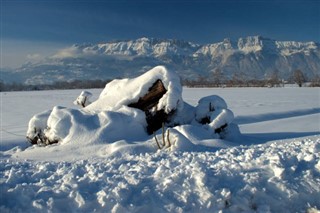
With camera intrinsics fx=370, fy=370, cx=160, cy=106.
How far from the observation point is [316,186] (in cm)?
602

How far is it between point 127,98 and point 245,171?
7.04 meters

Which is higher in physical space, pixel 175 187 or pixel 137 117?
pixel 175 187

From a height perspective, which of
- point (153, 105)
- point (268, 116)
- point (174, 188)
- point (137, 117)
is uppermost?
point (174, 188)

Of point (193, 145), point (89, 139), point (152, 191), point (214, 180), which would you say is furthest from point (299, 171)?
point (89, 139)

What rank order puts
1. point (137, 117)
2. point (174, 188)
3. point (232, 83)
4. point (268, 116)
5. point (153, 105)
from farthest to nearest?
point (232, 83) < point (268, 116) < point (153, 105) < point (137, 117) < point (174, 188)

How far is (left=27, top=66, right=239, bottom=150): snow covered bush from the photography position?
441 inches

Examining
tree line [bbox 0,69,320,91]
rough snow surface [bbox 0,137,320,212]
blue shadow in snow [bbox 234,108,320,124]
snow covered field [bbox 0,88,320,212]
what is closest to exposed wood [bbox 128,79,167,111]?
snow covered field [bbox 0,88,320,212]

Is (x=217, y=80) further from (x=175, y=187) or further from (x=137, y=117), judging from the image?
(x=175, y=187)

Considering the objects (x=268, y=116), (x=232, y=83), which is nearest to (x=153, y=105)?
(x=268, y=116)

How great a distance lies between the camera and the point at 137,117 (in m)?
12.2

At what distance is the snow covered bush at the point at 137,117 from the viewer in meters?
11.2

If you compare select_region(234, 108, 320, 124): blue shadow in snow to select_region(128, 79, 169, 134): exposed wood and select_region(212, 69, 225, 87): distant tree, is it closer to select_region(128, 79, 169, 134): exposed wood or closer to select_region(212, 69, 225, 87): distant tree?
select_region(128, 79, 169, 134): exposed wood

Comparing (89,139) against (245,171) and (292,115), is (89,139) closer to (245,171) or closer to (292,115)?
(245,171)

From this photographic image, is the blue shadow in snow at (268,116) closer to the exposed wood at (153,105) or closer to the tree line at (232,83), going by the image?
the exposed wood at (153,105)
